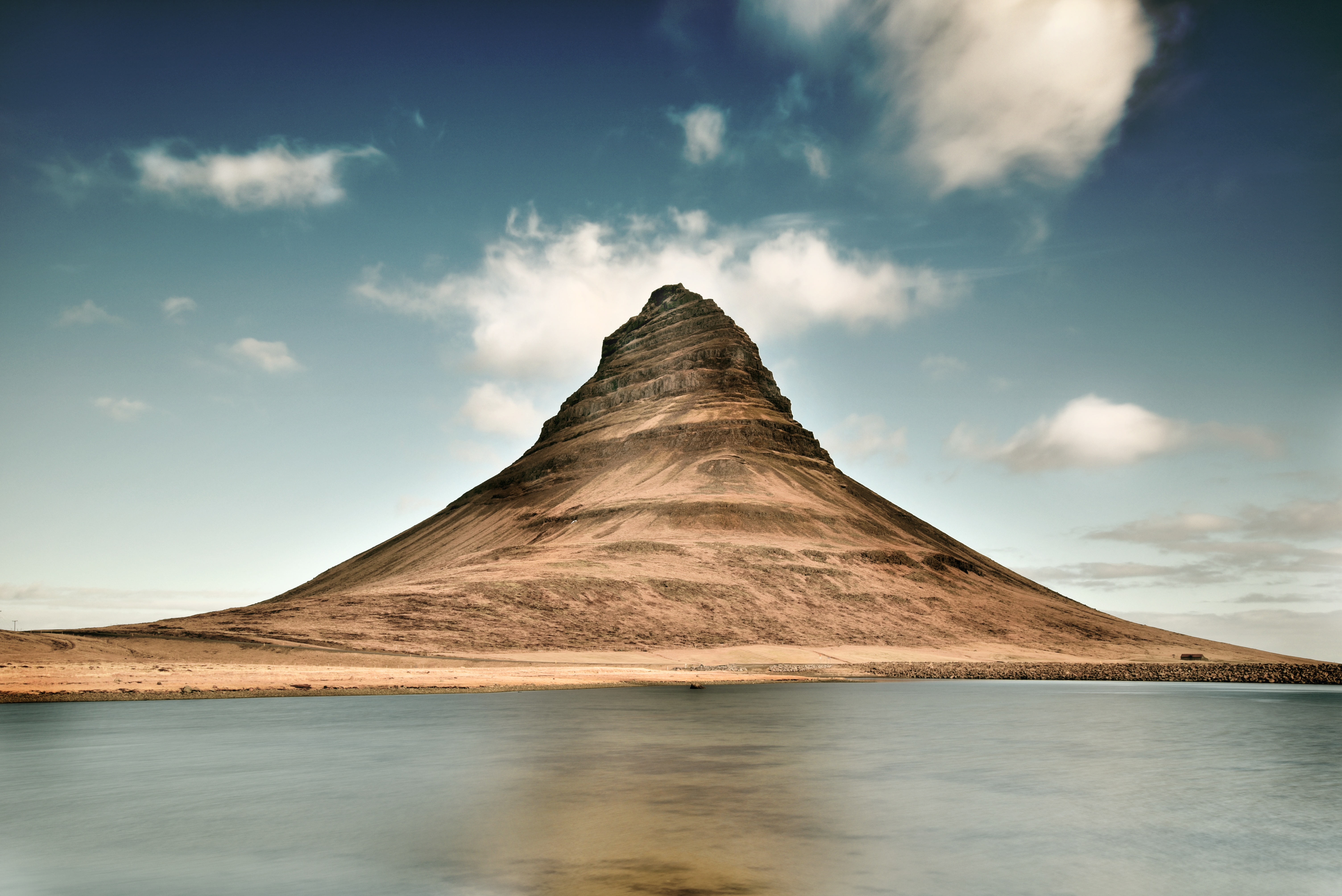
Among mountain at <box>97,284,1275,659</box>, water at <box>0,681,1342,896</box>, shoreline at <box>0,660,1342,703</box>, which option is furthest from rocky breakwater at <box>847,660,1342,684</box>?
water at <box>0,681,1342,896</box>

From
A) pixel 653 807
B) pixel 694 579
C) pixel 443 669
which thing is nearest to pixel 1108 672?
pixel 694 579

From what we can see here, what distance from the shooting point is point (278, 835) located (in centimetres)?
1781

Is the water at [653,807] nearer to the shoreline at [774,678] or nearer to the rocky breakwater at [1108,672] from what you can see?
the shoreline at [774,678]

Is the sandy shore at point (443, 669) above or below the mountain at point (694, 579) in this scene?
below

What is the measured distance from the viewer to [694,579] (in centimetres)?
13125

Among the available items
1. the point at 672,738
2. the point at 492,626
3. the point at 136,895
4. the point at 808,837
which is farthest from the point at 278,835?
the point at 492,626

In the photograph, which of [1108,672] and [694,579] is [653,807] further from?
[694,579]

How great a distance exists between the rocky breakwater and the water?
5523 centimetres

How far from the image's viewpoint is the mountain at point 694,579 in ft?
350

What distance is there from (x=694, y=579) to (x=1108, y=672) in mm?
56684

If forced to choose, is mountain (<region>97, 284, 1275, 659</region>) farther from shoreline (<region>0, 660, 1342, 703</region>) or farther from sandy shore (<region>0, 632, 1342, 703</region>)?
shoreline (<region>0, 660, 1342, 703</region>)

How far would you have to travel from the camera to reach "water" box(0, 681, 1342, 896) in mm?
14641

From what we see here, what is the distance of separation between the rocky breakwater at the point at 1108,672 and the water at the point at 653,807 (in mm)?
55231

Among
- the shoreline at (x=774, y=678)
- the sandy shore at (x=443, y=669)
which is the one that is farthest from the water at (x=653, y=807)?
the sandy shore at (x=443, y=669)
